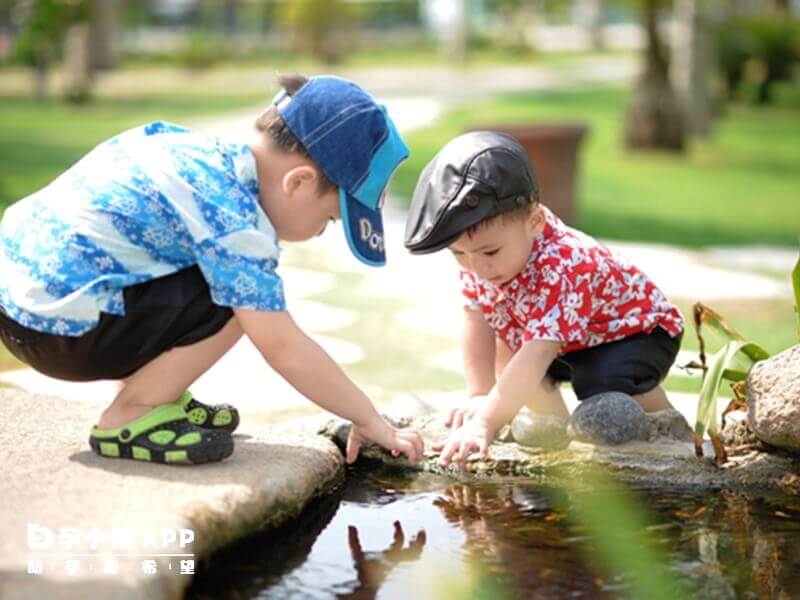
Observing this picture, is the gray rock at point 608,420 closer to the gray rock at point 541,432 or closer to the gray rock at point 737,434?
the gray rock at point 541,432

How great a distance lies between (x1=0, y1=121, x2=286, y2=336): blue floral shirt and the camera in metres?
2.53

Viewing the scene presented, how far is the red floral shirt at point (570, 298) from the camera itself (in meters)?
2.94

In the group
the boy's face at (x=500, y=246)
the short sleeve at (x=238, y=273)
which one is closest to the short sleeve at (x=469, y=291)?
the boy's face at (x=500, y=246)

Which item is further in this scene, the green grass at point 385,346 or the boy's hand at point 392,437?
the green grass at point 385,346

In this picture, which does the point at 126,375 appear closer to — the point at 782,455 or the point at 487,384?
the point at 487,384

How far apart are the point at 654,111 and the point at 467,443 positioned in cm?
1013

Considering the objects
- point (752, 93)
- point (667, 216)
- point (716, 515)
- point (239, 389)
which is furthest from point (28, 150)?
point (752, 93)

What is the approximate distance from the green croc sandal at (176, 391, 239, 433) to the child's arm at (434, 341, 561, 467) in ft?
1.55

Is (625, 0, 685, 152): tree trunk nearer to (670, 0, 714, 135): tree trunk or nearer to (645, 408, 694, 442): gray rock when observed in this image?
(670, 0, 714, 135): tree trunk

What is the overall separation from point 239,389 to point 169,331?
118 centimetres

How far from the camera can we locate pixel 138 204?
2584mm

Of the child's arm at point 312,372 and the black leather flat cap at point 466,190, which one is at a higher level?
the black leather flat cap at point 466,190

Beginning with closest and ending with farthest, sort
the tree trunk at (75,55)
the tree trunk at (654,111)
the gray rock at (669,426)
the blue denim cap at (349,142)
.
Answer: the blue denim cap at (349,142)
the gray rock at (669,426)
the tree trunk at (654,111)
the tree trunk at (75,55)

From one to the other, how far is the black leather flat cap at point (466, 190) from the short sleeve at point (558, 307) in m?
0.20
